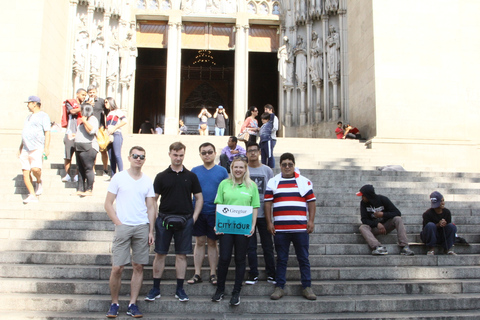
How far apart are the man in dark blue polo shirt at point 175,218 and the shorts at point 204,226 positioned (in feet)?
0.86

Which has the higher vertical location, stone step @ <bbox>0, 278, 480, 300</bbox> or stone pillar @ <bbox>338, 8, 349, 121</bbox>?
stone pillar @ <bbox>338, 8, 349, 121</bbox>

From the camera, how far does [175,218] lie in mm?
4227

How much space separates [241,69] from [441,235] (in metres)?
12.9

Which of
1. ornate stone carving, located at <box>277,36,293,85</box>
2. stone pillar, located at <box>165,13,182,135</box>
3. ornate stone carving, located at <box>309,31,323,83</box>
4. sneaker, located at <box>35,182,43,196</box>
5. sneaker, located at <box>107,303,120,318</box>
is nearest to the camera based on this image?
sneaker, located at <box>107,303,120,318</box>

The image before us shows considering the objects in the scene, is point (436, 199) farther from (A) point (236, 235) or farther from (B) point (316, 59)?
(B) point (316, 59)

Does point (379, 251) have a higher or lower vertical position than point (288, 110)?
lower

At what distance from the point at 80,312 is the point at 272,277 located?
2033 mm

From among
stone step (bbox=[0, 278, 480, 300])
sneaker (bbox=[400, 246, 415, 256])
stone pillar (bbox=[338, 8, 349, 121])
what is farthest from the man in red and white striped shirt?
stone pillar (bbox=[338, 8, 349, 121])

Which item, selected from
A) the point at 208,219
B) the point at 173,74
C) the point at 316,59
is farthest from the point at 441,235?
the point at 173,74

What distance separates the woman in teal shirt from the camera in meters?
4.25

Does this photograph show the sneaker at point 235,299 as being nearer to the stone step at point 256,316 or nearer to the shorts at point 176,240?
the stone step at point 256,316

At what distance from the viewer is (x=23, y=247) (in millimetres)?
5277

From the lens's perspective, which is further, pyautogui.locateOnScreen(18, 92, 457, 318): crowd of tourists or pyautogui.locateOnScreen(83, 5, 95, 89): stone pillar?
pyautogui.locateOnScreen(83, 5, 95, 89): stone pillar

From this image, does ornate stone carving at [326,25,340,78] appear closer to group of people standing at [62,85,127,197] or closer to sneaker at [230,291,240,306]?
group of people standing at [62,85,127,197]
